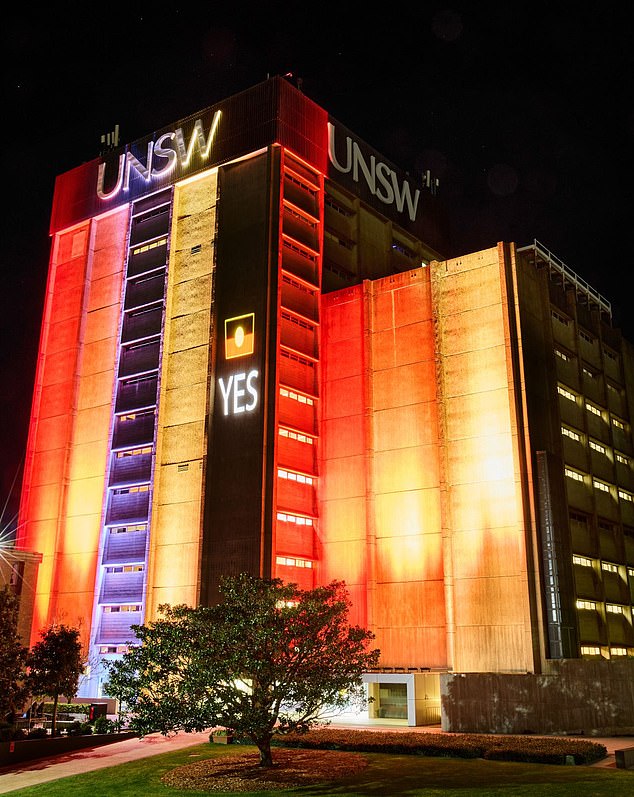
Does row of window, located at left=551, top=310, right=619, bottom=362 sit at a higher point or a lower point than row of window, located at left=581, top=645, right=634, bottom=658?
higher

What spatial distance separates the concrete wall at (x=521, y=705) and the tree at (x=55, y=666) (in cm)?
2266

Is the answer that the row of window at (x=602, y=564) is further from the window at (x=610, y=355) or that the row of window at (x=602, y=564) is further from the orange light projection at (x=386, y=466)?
the window at (x=610, y=355)

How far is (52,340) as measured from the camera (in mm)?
83750

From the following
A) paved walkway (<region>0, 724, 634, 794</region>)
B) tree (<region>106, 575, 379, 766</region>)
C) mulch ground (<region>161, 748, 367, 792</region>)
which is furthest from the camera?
paved walkway (<region>0, 724, 634, 794</region>)

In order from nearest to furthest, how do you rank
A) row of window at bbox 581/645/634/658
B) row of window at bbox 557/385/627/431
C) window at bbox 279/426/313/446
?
1. row of window at bbox 581/645/634/658
2. window at bbox 279/426/313/446
3. row of window at bbox 557/385/627/431

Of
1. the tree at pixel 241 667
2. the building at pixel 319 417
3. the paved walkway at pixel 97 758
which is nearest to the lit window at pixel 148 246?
the building at pixel 319 417

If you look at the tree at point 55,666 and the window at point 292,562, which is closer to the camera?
the tree at point 55,666

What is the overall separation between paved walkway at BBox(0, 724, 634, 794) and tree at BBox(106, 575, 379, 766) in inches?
271

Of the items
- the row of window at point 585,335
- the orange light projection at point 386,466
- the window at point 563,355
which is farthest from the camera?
the row of window at point 585,335

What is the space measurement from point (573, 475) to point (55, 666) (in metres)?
43.6

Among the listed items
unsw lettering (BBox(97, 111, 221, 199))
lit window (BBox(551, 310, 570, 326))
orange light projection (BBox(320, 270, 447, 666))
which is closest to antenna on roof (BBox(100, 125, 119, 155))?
unsw lettering (BBox(97, 111, 221, 199))

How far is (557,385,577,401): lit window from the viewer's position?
68.8 metres

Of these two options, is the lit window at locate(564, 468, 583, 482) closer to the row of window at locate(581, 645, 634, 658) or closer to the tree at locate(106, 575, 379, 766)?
the row of window at locate(581, 645, 634, 658)

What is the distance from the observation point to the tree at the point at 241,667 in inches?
1278
